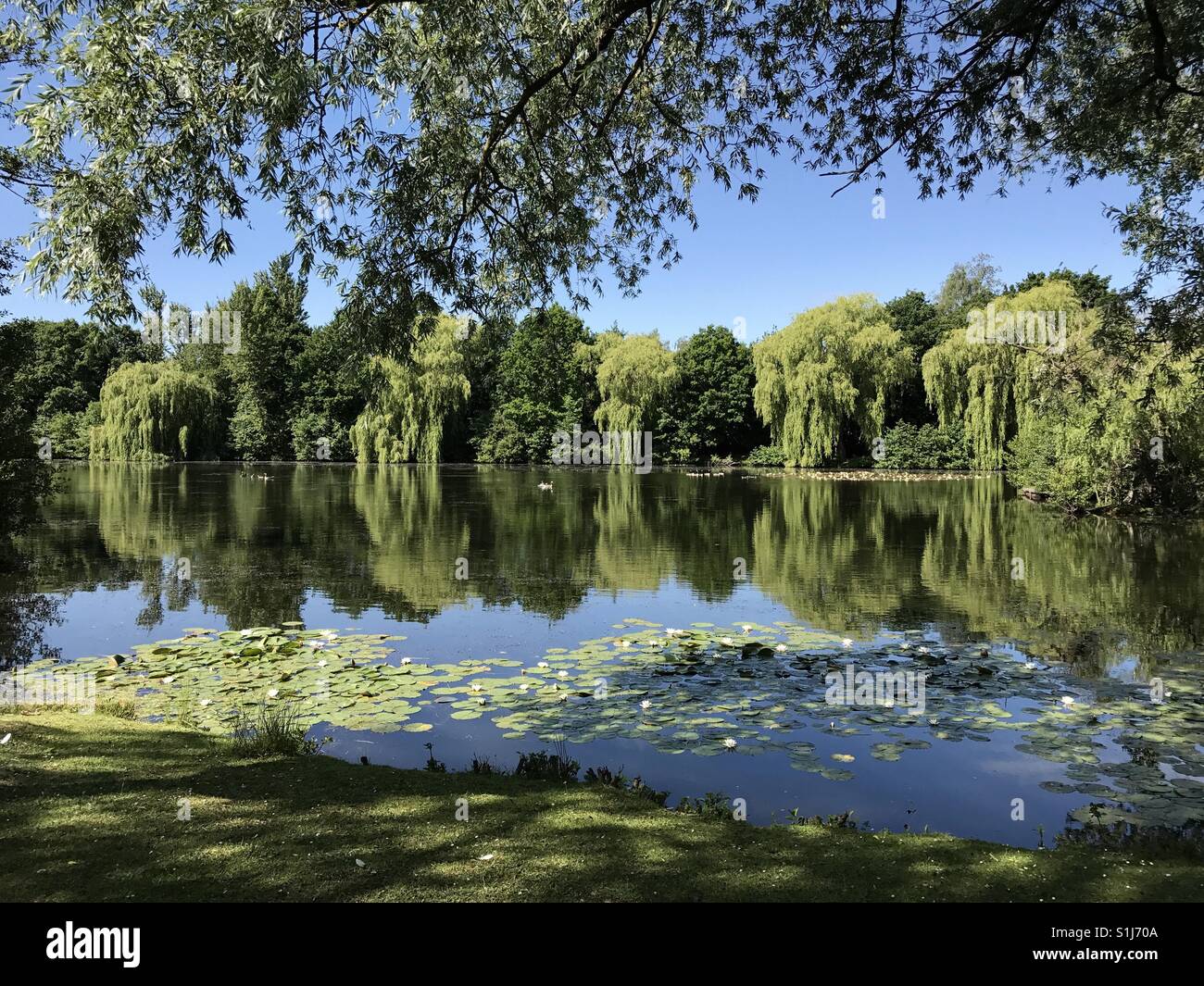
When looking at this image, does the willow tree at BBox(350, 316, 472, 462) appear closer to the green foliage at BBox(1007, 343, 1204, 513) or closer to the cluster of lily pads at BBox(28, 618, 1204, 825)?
the green foliage at BBox(1007, 343, 1204, 513)

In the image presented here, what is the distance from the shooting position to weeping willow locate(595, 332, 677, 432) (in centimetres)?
5278

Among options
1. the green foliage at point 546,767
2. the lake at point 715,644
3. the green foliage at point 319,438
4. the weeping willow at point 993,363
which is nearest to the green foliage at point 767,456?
the weeping willow at point 993,363

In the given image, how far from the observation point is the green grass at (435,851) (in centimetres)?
343

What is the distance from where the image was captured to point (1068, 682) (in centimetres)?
821

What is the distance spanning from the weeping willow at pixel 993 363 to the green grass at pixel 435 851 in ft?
112

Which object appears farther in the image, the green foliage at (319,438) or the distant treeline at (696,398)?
the green foliage at (319,438)

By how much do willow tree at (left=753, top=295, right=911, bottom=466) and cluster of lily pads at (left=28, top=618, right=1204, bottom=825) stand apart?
123ft

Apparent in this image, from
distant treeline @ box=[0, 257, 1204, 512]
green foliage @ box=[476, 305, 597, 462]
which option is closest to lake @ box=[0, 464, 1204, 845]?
distant treeline @ box=[0, 257, 1204, 512]

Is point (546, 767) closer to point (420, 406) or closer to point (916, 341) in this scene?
point (420, 406)

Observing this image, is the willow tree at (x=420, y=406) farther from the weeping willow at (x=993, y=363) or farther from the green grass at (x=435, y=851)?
the green grass at (x=435, y=851)
